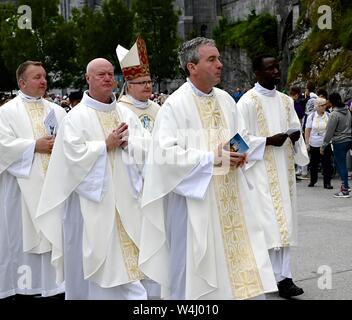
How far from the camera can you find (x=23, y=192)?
6.12 meters

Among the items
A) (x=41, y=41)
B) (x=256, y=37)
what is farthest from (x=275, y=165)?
(x=41, y=41)

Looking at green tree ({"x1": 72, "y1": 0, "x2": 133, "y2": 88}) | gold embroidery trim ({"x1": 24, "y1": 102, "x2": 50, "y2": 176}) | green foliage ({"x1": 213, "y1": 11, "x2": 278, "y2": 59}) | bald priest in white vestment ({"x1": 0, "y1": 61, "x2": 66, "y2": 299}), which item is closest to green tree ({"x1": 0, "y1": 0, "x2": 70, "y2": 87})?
green tree ({"x1": 72, "y1": 0, "x2": 133, "y2": 88})

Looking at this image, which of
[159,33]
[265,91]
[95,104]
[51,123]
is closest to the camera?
[95,104]

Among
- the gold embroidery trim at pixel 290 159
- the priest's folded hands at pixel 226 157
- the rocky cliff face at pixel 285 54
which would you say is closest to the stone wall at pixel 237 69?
the rocky cliff face at pixel 285 54

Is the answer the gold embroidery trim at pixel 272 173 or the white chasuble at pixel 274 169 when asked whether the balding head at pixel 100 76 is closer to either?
the white chasuble at pixel 274 169

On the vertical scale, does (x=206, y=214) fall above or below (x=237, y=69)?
below

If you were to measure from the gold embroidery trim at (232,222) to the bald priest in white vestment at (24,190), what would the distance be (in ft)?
6.09

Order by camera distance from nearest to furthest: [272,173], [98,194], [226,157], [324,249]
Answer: [226,157], [98,194], [272,173], [324,249]

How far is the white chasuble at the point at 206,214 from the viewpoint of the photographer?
440 cm

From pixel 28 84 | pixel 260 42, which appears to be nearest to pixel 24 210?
pixel 28 84

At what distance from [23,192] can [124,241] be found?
1.39 m

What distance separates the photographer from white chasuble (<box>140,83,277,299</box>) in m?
4.40

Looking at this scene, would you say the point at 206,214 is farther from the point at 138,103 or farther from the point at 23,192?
the point at 138,103

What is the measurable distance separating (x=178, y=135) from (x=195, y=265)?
87 centimetres
